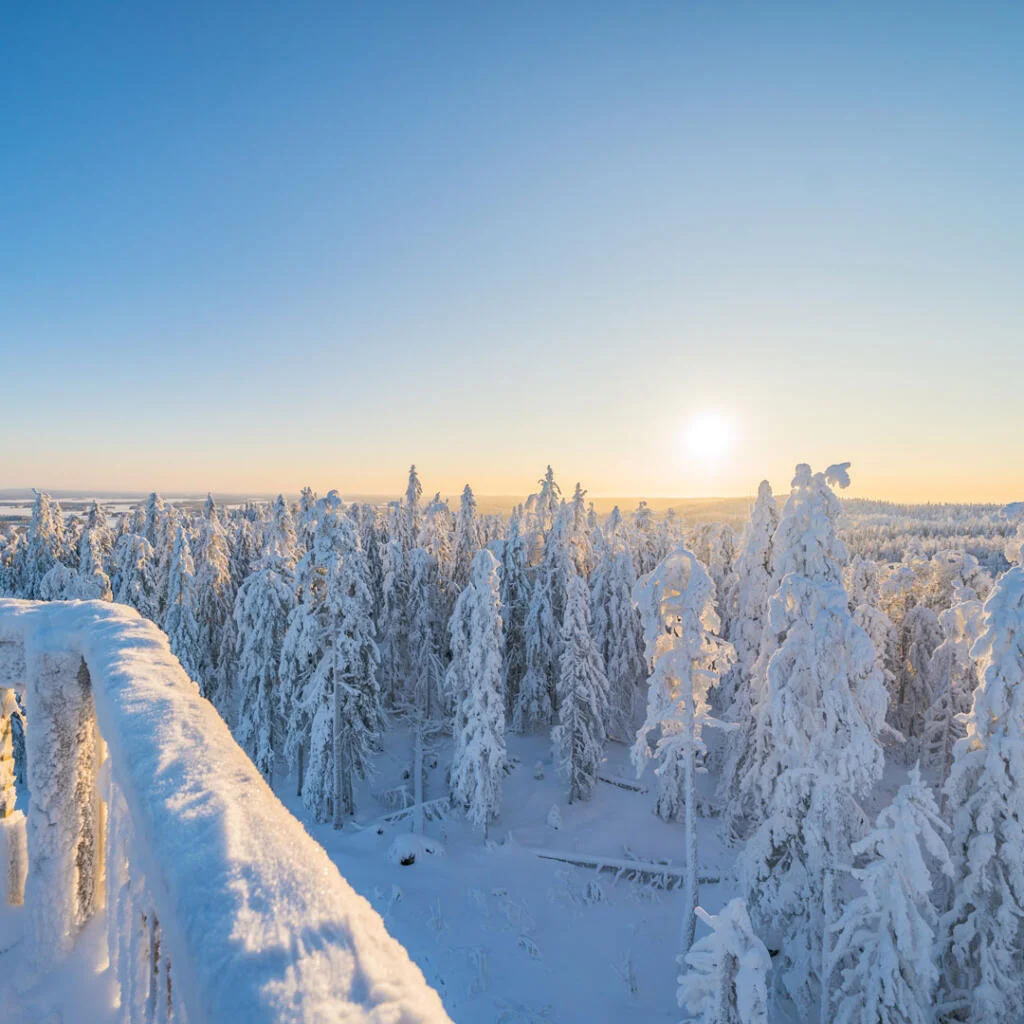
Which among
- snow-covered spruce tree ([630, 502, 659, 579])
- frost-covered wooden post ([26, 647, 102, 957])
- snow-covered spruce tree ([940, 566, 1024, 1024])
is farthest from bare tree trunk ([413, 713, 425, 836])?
frost-covered wooden post ([26, 647, 102, 957])

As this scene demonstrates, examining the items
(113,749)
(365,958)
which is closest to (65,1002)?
(113,749)

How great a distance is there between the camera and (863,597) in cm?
2869

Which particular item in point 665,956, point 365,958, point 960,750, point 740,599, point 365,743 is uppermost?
point 365,958

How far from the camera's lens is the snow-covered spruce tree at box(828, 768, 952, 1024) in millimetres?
9953

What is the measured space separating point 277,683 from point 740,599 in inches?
752

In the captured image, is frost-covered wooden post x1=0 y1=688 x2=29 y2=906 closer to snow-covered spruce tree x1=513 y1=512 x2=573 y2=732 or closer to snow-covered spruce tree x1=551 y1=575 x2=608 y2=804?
snow-covered spruce tree x1=551 y1=575 x2=608 y2=804

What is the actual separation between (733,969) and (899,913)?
13.7 feet

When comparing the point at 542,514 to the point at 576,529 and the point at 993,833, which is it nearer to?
the point at 576,529

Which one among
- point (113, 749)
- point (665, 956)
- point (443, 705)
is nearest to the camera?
point (113, 749)

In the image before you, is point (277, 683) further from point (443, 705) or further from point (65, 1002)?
point (65, 1002)

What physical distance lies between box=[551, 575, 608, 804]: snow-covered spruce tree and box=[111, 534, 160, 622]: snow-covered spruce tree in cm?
1951

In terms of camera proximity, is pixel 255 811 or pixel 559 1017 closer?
pixel 255 811

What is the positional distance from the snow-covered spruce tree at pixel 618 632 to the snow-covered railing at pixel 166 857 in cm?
2848

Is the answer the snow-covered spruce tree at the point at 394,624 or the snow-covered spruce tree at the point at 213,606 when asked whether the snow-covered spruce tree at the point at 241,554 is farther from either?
the snow-covered spruce tree at the point at 394,624
